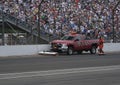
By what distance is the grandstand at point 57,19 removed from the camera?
3766 centimetres

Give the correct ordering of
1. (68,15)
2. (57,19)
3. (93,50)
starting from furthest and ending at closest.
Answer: (68,15)
(57,19)
(93,50)

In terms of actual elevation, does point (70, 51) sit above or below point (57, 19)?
below

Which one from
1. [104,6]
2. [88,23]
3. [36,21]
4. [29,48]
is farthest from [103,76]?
[104,6]

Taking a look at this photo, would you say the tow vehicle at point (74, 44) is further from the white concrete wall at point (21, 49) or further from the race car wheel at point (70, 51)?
the white concrete wall at point (21, 49)

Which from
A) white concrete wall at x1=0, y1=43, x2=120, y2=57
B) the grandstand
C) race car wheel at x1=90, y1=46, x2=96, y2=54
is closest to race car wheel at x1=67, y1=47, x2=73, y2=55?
white concrete wall at x1=0, y1=43, x2=120, y2=57

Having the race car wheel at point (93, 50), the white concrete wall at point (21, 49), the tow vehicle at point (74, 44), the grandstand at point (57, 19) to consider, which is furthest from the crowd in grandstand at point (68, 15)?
the white concrete wall at point (21, 49)

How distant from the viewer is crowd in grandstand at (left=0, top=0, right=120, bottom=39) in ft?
126

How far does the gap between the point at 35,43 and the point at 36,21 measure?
2.75 metres

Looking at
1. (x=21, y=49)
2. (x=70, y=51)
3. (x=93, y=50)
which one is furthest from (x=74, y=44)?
(x=21, y=49)

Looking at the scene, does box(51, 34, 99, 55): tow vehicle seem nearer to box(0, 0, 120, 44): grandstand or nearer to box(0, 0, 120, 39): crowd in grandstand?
box(0, 0, 120, 44): grandstand

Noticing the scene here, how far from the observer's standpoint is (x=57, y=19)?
39.5 meters

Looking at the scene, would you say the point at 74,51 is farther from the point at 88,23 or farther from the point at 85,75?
the point at 85,75

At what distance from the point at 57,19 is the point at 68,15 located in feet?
6.90

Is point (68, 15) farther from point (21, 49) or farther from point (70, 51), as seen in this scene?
point (21, 49)
